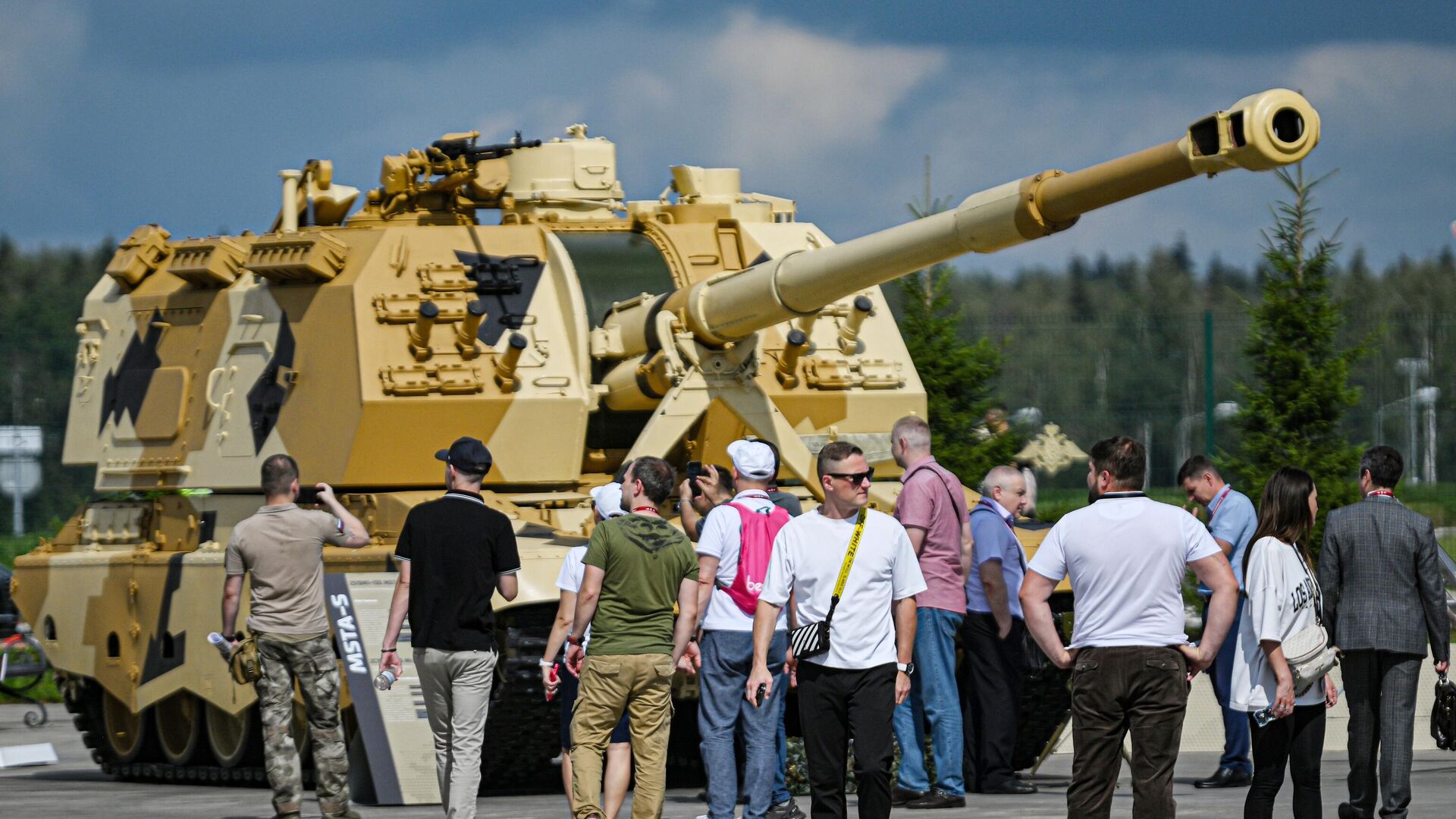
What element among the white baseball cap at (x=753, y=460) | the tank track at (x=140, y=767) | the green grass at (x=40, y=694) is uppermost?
the white baseball cap at (x=753, y=460)

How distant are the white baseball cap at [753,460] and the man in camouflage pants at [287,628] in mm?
2147

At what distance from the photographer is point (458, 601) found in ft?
31.8

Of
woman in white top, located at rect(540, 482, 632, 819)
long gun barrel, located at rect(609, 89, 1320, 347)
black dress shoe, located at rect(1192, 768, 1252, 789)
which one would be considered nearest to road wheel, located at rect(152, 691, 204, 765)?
long gun barrel, located at rect(609, 89, 1320, 347)

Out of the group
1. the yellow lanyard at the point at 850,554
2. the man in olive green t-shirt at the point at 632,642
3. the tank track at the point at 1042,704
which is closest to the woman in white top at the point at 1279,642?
the yellow lanyard at the point at 850,554

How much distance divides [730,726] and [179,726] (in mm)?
6190

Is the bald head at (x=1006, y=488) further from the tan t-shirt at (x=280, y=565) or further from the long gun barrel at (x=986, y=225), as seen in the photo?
the tan t-shirt at (x=280, y=565)

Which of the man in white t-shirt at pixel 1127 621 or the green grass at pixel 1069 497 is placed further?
the green grass at pixel 1069 497

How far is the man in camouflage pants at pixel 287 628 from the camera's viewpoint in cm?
1086

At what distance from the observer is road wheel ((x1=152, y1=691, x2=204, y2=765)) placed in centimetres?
1474

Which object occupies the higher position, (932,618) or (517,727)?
(932,618)

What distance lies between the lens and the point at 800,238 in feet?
49.8

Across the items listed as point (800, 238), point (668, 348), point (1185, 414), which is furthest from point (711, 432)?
point (1185, 414)

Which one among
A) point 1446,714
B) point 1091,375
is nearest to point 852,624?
point 1446,714

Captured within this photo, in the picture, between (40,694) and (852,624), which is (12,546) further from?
(852,624)
